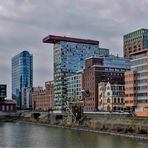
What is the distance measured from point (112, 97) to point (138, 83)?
29826 millimetres

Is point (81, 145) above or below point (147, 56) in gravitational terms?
below

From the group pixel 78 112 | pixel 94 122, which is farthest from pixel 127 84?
pixel 94 122

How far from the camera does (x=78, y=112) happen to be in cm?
14575

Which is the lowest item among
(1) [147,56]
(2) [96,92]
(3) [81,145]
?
(3) [81,145]

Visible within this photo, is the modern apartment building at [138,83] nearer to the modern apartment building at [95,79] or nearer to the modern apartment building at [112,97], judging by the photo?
the modern apartment building at [112,97]

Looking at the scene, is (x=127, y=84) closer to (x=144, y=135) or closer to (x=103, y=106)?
(x=103, y=106)

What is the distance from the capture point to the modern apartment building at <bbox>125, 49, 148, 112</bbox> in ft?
449

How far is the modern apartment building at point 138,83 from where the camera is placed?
137 meters

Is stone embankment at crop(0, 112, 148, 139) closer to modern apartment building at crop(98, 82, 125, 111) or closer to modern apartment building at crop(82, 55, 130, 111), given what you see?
modern apartment building at crop(98, 82, 125, 111)

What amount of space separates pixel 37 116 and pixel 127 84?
66.6 m

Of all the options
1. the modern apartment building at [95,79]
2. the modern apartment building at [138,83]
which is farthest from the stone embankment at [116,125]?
the modern apartment building at [95,79]

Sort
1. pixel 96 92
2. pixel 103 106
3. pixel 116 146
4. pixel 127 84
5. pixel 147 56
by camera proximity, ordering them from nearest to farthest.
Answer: pixel 116 146, pixel 147 56, pixel 127 84, pixel 103 106, pixel 96 92

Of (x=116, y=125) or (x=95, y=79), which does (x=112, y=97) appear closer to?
(x=95, y=79)

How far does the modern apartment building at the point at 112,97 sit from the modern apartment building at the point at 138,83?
786 inches
